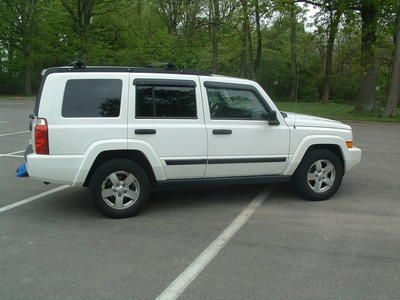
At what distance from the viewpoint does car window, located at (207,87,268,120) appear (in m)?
5.63

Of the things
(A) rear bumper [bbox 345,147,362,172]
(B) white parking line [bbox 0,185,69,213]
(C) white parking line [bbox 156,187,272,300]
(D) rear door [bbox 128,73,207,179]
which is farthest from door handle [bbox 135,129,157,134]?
(A) rear bumper [bbox 345,147,362,172]

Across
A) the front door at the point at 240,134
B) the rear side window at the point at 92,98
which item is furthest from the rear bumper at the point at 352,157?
the rear side window at the point at 92,98

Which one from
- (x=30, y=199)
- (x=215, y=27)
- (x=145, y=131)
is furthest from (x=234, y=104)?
(x=215, y=27)

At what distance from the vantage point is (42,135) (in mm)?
4957

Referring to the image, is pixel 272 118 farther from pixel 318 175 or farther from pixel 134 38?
pixel 134 38

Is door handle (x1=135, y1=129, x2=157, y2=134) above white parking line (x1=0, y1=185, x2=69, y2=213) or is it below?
above

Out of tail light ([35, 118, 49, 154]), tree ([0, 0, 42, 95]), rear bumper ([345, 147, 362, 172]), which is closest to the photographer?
tail light ([35, 118, 49, 154])

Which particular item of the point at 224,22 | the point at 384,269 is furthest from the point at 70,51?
the point at 384,269

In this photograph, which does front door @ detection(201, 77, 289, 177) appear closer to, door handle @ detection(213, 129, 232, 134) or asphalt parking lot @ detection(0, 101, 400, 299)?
door handle @ detection(213, 129, 232, 134)

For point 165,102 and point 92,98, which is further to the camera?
point 165,102

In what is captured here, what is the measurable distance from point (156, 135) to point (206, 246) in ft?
5.30

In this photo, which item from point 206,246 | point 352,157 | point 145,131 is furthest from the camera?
point 352,157

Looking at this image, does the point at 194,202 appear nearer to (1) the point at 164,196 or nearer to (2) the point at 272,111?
(1) the point at 164,196

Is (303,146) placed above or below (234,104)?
below
